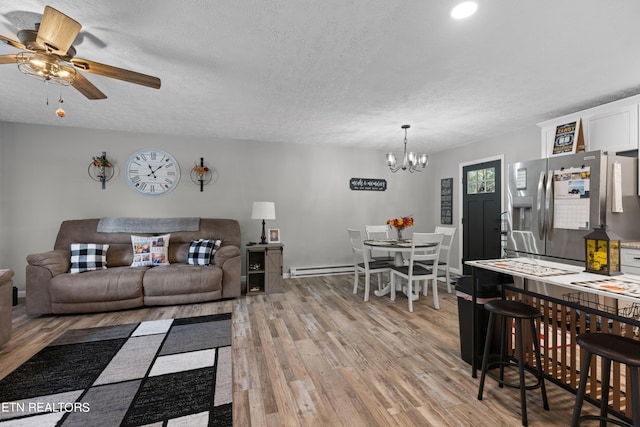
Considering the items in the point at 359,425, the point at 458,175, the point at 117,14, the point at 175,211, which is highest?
the point at 117,14

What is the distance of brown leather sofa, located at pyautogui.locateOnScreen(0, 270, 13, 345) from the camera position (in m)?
2.42

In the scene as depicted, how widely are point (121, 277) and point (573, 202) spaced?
192 inches

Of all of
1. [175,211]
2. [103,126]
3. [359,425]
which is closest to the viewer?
[359,425]

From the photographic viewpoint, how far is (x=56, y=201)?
4039 mm

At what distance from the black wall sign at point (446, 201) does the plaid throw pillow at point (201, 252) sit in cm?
420

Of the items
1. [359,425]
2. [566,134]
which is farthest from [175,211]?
[566,134]

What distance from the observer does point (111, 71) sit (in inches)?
76.4

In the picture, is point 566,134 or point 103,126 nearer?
point 566,134

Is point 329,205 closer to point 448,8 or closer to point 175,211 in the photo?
point 175,211

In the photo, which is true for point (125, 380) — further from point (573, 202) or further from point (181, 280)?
point (573, 202)

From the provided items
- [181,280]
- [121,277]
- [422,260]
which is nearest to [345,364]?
[422,260]

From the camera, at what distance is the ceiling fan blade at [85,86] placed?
79.2 inches

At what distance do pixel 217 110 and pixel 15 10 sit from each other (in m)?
1.78

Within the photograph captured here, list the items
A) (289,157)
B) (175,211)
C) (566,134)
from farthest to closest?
(289,157), (175,211), (566,134)
